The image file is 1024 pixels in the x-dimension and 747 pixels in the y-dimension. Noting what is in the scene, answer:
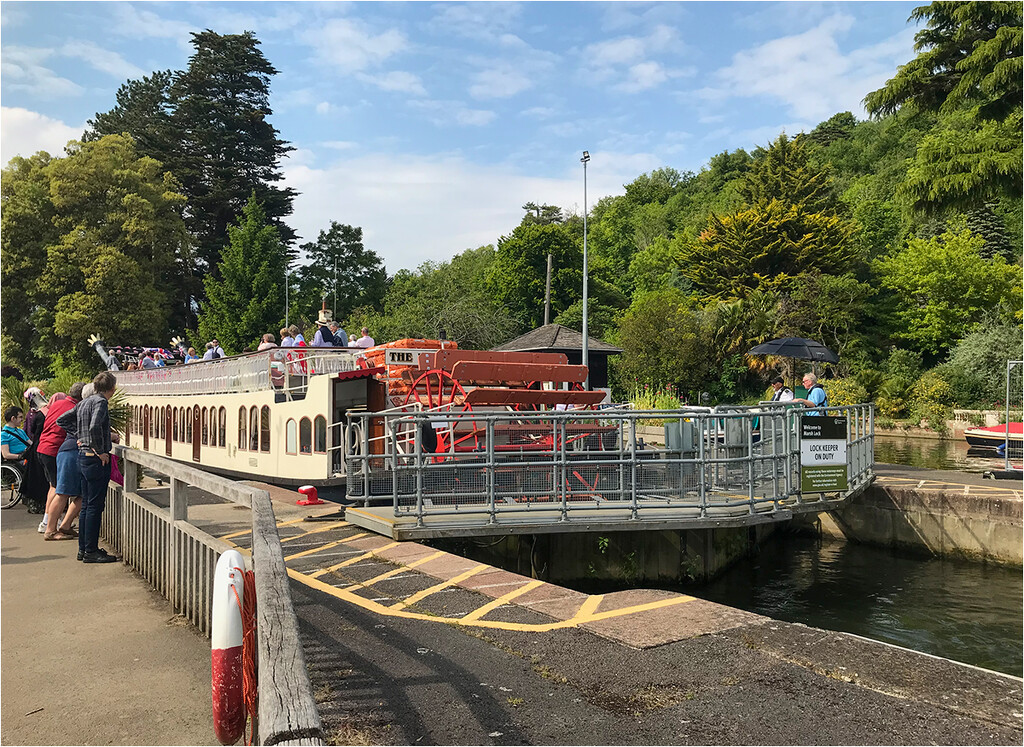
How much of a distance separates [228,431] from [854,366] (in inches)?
1529

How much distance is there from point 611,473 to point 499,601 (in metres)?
4.71

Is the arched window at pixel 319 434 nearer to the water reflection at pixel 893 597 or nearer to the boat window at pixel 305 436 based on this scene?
the boat window at pixel 305 436

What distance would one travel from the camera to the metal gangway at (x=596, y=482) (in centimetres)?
1027

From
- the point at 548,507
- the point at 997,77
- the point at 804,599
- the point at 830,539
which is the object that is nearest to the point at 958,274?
the point at 997,77

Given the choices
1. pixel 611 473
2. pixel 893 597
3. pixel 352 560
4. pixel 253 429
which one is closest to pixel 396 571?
pixel 352 560

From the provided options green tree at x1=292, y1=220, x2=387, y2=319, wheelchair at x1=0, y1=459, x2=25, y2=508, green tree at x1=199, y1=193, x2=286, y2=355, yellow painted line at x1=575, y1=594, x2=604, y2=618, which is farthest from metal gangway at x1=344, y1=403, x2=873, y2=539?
green tree at x1=292, y1=220, x2=387, y2=319

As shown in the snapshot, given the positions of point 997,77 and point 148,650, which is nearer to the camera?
point 148,650

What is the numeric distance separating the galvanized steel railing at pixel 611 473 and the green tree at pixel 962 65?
71.9 feet

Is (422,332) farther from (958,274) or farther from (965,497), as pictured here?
(965,497)

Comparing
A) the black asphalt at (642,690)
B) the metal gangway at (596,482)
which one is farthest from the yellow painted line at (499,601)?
the metal gangway at (596,482)

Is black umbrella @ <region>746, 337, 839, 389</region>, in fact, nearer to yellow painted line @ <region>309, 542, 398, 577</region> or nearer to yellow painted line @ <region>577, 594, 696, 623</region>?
yellow painted line @ <region>309, 542, 398, 577</region>

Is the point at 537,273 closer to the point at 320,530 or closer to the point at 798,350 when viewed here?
the point at 798,350

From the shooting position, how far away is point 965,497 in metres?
14.8

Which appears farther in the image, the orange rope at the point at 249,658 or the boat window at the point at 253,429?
the boat window at the point at 253,429
